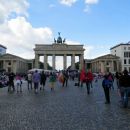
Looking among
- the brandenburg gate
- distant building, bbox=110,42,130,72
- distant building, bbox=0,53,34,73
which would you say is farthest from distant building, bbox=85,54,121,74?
distant building, bbox=0,53,34,73

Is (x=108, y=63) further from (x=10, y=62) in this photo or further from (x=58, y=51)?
(x=10, y=62)

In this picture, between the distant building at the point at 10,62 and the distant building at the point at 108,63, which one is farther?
the distant building at the point at 108,63

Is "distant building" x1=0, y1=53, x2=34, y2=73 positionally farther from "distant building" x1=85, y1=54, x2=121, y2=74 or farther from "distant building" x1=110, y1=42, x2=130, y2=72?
"distant building" x1=110, y1=42, x2=130, y2=72

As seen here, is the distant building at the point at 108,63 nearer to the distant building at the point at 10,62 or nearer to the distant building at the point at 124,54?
the distant building at the point at 124,54

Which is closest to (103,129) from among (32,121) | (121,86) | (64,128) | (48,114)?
(64,128)

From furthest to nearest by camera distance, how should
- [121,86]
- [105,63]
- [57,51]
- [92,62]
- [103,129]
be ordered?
[92,62] → [105,63] → [57,51] → [121,86] → [103,129]

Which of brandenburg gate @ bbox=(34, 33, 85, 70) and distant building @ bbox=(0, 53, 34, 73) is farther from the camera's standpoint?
distant building @ bbox=(0, 53, 34, 73)

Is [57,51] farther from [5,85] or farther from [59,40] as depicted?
[5,85]

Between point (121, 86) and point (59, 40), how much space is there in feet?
387

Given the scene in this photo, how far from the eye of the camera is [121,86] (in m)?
16.8

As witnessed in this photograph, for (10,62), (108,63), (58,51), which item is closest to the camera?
(58,51)

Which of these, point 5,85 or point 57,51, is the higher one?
point 57,51

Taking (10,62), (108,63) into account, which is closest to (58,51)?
(10,62)

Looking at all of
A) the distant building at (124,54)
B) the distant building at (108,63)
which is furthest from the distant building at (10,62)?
the distant building at (124,54)
